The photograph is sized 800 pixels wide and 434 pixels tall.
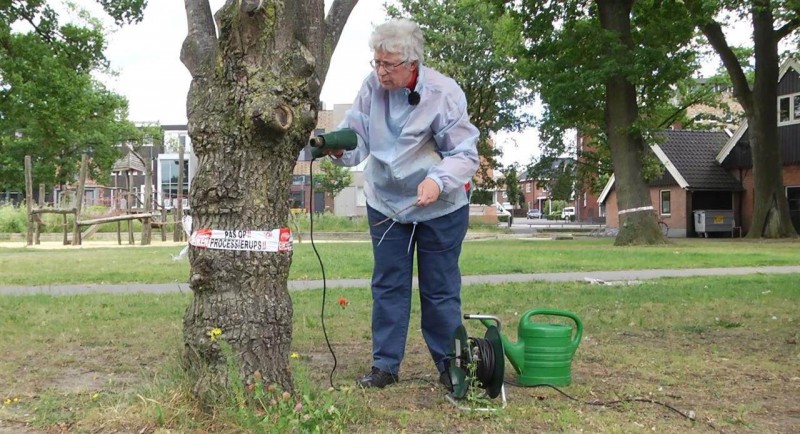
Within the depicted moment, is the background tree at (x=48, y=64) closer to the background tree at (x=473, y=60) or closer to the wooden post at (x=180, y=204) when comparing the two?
the wooden post at (x=180, y=204)

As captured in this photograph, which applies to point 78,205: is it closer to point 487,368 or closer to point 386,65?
point 386,65

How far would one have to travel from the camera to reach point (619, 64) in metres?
20.2

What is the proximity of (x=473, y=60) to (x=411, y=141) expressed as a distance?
3720 centimetres

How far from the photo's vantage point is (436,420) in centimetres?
337

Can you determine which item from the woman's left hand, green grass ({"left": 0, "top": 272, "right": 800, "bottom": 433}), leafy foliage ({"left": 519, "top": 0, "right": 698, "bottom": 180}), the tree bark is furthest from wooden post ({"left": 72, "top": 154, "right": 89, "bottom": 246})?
the tree bark

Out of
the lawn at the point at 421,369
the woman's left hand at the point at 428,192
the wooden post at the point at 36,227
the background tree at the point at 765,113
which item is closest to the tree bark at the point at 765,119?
the background tree at the point at 765,113

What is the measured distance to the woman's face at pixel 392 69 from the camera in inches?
149

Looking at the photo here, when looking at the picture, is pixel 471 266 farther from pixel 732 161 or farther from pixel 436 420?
pixel 732 161

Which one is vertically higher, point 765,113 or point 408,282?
point 765,113

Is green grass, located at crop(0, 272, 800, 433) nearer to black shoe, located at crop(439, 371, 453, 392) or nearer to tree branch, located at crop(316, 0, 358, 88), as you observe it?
black shoe, located at crop(439, 371, 453, 392)

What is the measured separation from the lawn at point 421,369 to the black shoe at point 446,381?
0.30 ft

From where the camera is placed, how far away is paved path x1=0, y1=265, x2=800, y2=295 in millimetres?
8969

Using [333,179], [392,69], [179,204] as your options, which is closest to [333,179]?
[333,179]

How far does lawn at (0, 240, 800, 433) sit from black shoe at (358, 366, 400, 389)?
6 cm
